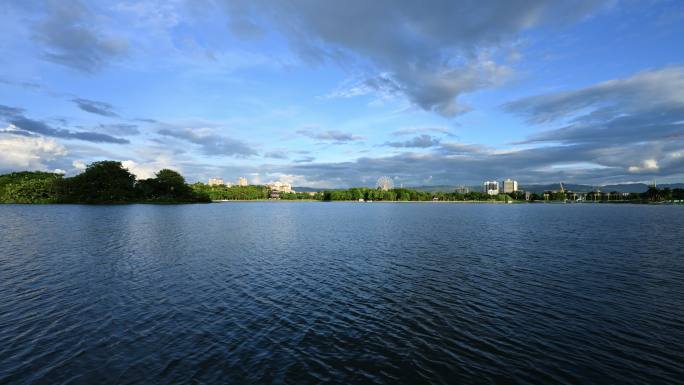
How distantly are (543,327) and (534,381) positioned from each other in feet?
24.8

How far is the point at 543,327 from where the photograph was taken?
2150 cm

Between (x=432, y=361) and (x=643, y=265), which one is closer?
(x=432, y=361)

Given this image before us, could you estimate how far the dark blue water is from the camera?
16.1 m

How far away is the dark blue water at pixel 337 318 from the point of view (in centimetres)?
1611

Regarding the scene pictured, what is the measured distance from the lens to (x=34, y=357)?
16844 millimetres

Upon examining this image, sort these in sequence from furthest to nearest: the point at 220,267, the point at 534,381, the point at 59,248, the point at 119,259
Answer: the point at 59,248, the point at 119,259, the point at 220,267, the point at 534,381

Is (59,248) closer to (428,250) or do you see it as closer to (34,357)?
A: (34,357)

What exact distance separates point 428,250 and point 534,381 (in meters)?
36.0

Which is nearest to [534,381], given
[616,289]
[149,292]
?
[616,289]

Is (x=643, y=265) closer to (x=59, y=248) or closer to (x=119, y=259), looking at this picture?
(x=119, y=259)

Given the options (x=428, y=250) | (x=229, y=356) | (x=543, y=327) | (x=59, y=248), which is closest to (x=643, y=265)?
(x=428, y=250)

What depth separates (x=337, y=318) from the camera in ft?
75.2

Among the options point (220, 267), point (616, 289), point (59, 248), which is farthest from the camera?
point (59, 248)

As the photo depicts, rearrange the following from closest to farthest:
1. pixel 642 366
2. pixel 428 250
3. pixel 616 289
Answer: pixel 642 366
pixel 616 289
pixel 428 250
